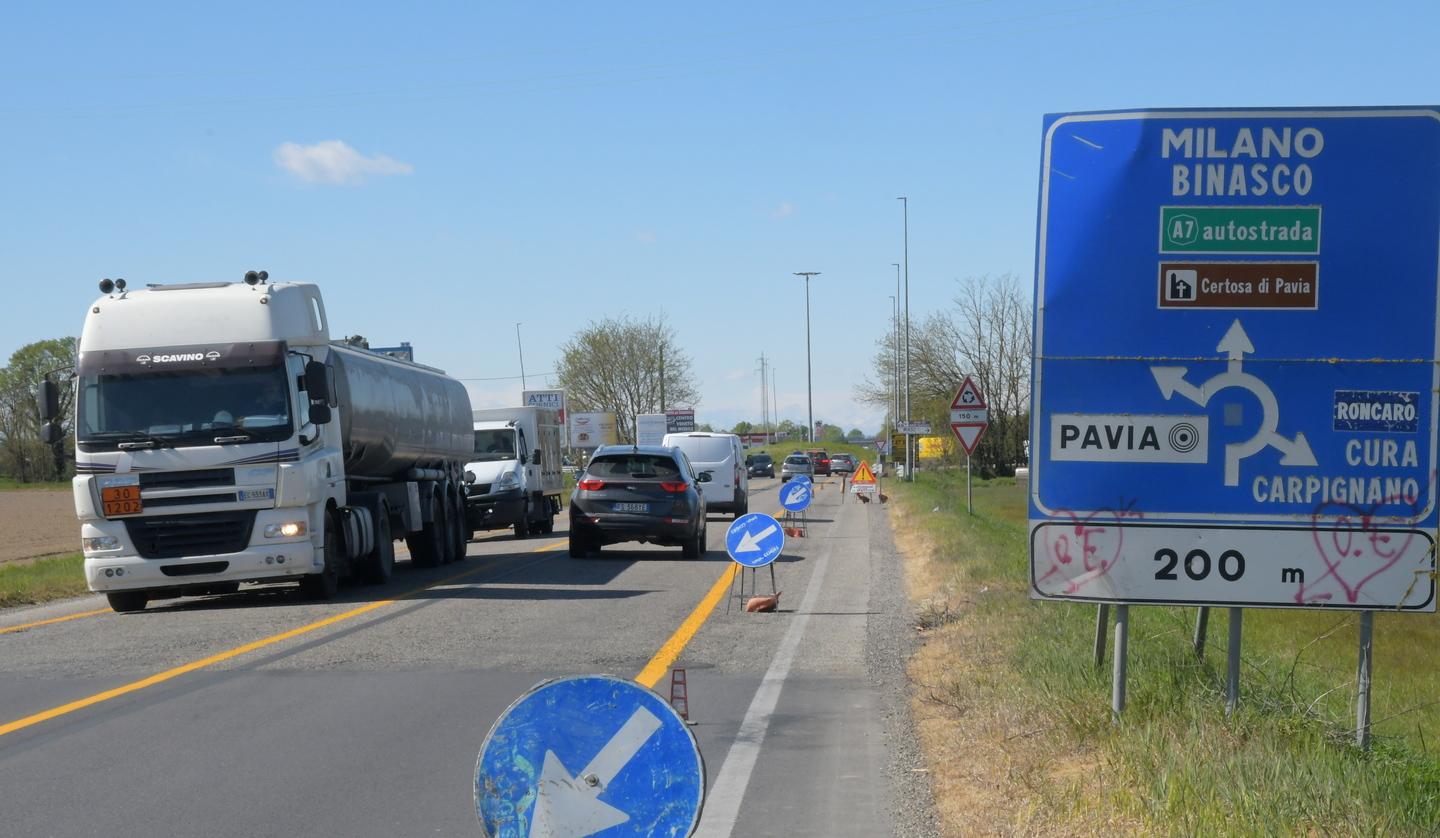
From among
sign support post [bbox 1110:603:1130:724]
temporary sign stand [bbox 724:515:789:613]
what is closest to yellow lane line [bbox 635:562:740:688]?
temporary sign stand [bbox 724:515:789:613]

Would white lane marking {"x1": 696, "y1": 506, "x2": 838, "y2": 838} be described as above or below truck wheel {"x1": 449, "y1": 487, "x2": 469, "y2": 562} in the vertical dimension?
above

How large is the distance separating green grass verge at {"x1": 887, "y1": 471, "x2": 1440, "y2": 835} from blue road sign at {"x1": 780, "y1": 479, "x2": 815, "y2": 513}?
11788mm

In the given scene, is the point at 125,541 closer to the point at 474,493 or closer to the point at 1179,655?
the point at 1179,655

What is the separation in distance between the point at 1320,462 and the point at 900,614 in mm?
8743

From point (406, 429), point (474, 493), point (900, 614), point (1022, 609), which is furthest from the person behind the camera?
point (474, 493)

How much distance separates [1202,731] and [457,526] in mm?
18727

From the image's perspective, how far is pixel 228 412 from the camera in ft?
53.5

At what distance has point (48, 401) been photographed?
16.4 metres

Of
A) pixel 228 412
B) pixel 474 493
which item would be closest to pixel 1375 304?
pixel 228 412

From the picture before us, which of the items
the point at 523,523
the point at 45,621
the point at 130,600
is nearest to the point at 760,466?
the point at 523,523

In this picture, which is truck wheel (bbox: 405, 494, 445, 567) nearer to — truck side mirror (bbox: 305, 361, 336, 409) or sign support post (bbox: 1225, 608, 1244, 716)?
truck side mirror (bbox: 305, 361, 336, 409)

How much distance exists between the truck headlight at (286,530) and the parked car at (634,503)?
238 inches

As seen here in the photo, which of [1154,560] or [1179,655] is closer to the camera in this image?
[1154,560]

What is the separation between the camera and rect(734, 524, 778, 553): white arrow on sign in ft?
49.9
